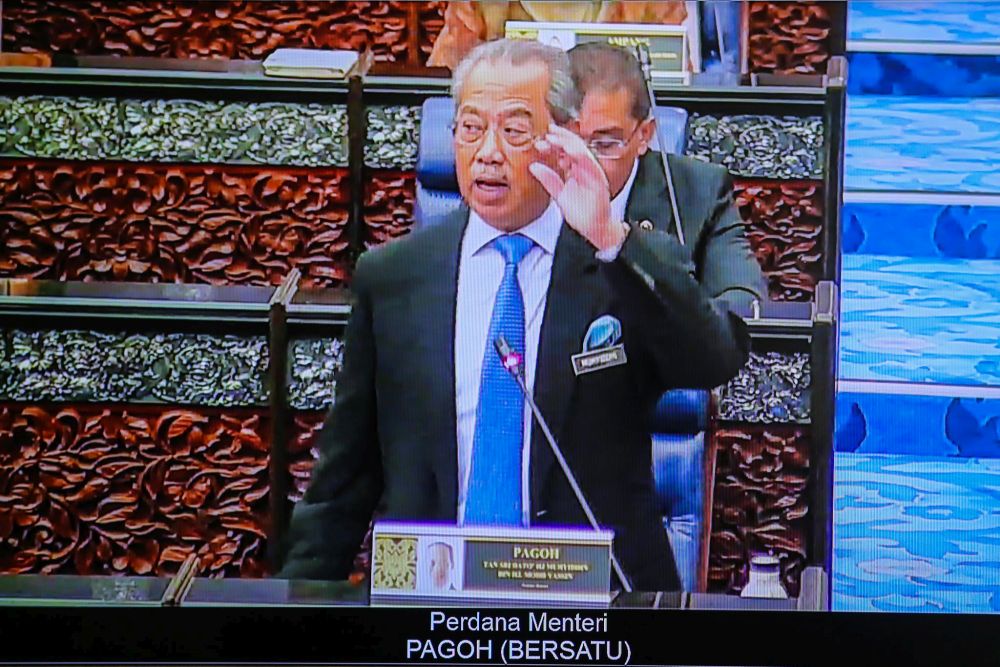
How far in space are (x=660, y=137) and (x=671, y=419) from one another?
0.48 meters

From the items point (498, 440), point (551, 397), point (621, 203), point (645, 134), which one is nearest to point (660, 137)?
point (645, 134)

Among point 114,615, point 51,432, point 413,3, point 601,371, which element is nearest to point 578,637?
point 601,371

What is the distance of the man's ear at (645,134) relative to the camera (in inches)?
91.7

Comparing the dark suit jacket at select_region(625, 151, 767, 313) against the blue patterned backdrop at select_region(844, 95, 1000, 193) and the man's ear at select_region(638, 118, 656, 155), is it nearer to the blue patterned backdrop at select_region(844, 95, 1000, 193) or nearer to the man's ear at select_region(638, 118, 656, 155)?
the man's ear at select_region(638, 118, 656, 155)

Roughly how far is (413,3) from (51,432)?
0.96 meters

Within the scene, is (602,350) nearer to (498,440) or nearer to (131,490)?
(498,440)

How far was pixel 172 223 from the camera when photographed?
234cm

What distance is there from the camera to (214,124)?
7.77 feet

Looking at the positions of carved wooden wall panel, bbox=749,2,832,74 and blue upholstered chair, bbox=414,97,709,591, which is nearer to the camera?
blue upholstered chair, bbox=414,97,709,591

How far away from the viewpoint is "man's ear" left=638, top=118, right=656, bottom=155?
233 cm

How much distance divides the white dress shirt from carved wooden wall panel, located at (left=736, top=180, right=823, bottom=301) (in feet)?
1.11
